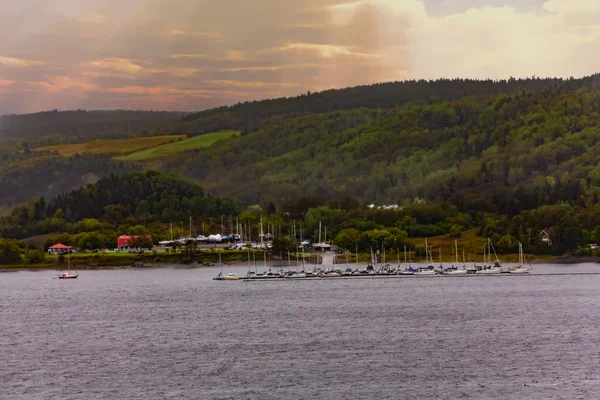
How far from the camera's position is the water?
64875 millimetres

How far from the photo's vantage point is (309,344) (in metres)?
82.1

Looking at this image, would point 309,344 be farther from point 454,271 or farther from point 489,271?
point 454,271

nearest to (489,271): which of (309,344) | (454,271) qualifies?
(454,271)

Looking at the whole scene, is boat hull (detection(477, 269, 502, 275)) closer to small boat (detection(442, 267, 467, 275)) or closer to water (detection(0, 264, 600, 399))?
small boat (detection(442, 267, 467, 275))

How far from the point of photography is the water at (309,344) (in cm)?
6488

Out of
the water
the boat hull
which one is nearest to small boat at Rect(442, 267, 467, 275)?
the boat hull

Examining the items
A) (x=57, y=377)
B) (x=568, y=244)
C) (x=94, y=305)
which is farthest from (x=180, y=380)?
(x=568, y=244)

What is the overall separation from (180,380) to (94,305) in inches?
2258

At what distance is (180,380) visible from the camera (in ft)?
223

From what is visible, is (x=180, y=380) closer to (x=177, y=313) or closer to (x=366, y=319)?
(x=366, y=319)

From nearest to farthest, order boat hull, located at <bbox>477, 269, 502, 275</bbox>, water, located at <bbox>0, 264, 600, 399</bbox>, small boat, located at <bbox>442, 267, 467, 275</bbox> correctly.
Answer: water, located at <bbox>0, 264, 600, 399</bbox> < boat hull, located at <bbox>477, 269, 502, 275</bbox> < small boat, located at <bbox>442, 267, 467, 275</bbox>

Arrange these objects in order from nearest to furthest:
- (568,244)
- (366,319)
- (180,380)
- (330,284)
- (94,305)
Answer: (180,380), (366,319), (94,305), (330,284), (568,244)

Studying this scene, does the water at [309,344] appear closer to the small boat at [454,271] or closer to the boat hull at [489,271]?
the boat hull at [489,271]

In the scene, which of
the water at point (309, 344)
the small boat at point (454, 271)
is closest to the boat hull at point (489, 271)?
the small boat at point (454, 271)
